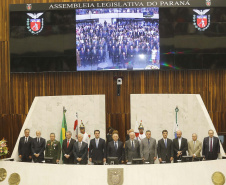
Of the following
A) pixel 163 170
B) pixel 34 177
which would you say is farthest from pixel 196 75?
pixel 34 177

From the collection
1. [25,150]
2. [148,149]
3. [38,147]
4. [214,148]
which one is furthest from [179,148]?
[25,150]

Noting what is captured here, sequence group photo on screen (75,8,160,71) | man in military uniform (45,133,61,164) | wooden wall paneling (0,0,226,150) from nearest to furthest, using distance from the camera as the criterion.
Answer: man in military uniform (45,133,61,164) < group photo on screen (75,8,160,71) < wooden wall paneling (0,0,226,150)

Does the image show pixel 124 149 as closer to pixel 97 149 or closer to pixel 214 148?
pixel 97 149

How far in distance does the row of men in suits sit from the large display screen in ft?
11.5

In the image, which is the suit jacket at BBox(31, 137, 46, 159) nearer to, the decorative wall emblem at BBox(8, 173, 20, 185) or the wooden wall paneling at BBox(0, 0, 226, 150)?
the decorative wall emblem at BBox(8, 173, 20, 185)

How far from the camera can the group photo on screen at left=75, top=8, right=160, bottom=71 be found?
12742 mm

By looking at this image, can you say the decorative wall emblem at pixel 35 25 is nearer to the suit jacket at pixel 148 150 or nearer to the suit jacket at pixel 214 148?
the suit jacket at pixel 148 150

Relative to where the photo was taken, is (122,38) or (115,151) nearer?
(115,151)

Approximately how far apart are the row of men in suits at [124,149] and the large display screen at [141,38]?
138 inches

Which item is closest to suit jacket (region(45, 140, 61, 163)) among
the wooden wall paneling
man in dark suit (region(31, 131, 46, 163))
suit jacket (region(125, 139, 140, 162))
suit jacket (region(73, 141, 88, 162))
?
man in dark suit (region(31, 131, 46, 163))

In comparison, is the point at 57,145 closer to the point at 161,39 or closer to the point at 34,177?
the point at 34,177

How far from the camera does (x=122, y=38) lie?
41.9ft

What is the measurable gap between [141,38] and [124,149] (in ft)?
14.7

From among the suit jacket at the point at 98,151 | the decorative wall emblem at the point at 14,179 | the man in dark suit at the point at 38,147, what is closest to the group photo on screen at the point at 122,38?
the man in dark suit at the point at 38,147
